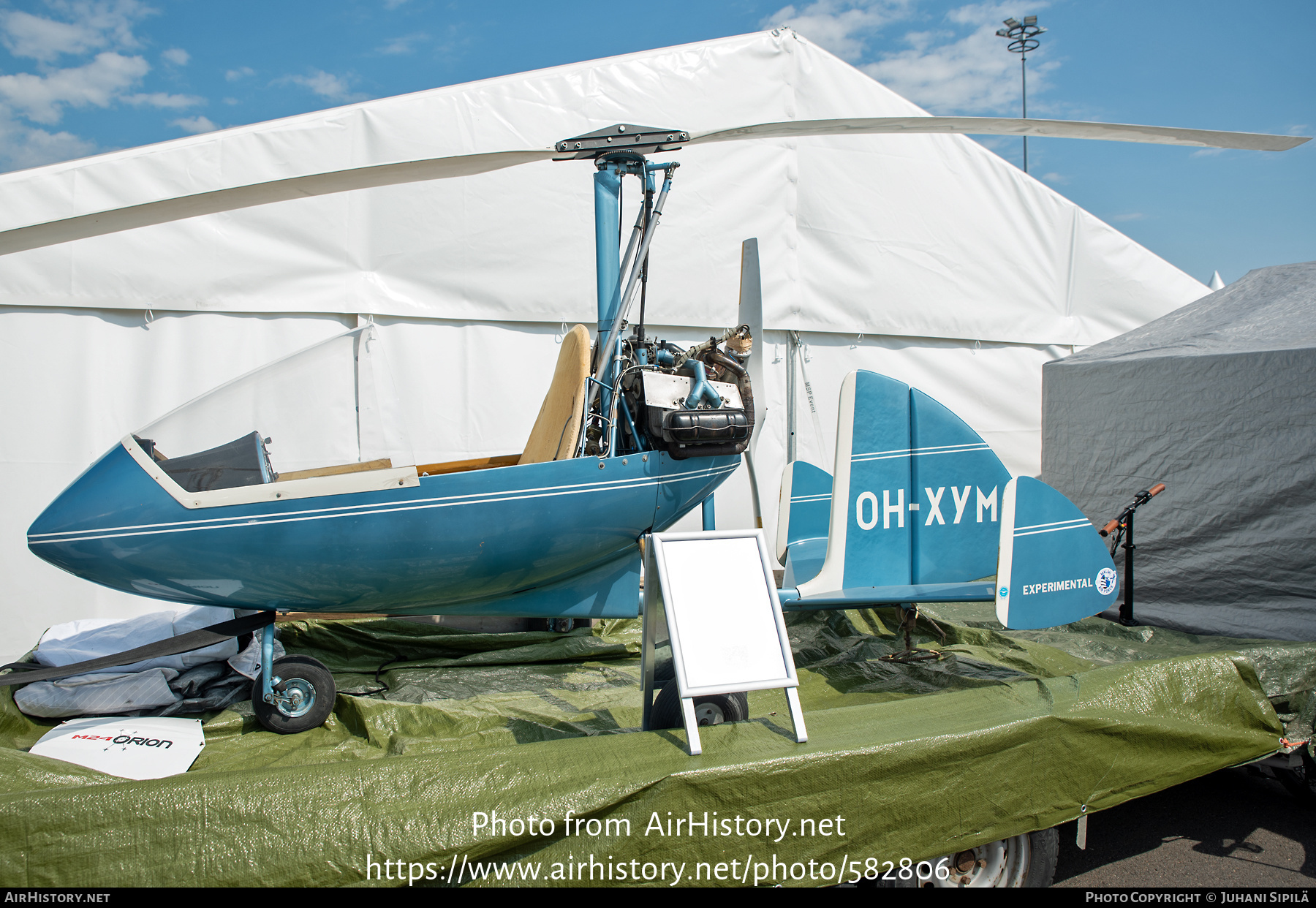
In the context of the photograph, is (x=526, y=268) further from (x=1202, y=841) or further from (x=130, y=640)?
(x=1202, y=841)

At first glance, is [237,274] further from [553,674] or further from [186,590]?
[553,674]

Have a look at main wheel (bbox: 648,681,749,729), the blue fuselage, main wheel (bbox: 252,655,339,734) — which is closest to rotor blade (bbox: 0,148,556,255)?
the blue fuselage

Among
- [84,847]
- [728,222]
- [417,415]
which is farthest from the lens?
[728,222]

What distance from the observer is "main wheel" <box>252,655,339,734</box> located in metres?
3.21

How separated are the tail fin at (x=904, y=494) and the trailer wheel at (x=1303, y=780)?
140 centimetres

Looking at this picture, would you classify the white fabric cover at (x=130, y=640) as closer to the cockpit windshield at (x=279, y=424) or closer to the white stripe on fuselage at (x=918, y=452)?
the cockpit windshield at (x=279, y=424)

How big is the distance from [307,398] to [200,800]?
185cm

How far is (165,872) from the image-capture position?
1.86m

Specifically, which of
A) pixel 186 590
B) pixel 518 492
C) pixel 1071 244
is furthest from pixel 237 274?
pixel 1071 244

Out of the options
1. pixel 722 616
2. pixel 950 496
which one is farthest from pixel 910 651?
pixel 722 616

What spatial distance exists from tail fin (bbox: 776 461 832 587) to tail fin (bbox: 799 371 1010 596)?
105cm

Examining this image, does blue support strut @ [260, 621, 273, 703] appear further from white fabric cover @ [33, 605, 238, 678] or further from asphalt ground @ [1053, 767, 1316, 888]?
asphalt ground @ [1053, 767, 1316, 888]

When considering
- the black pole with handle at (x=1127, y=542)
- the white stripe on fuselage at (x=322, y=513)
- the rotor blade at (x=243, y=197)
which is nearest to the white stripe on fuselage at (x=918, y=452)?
the white stripe on fuselage at (x=322, y=513)

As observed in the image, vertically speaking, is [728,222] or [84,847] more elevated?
[728,222]
